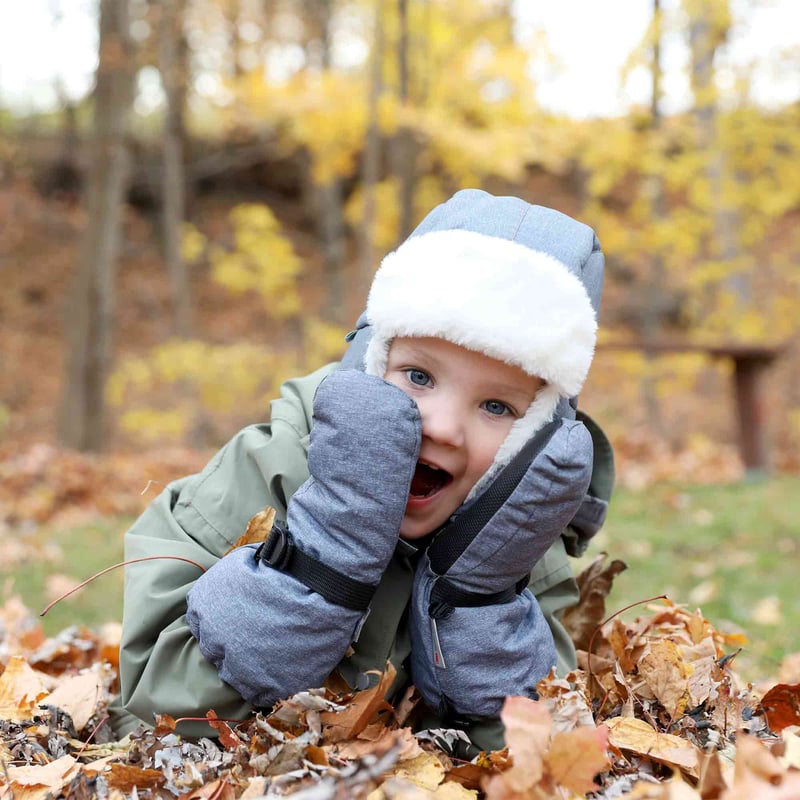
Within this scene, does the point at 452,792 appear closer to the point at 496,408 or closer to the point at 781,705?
the point at 496,408

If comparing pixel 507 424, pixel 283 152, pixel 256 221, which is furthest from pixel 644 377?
pixel 283 152

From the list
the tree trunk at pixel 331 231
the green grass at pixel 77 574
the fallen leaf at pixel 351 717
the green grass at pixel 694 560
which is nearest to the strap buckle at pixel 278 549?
the fallen leaf at pixel 351 717

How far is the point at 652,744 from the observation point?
5.80 ft

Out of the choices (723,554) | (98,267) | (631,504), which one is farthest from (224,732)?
(98,267)

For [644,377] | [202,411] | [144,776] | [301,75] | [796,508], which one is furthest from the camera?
[202,411]

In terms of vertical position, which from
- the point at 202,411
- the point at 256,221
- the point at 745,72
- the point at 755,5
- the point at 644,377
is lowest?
the point at 202,411

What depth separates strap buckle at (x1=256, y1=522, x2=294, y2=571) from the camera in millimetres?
1751

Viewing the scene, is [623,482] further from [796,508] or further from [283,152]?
[283,152]

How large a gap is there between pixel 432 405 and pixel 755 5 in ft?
31.0

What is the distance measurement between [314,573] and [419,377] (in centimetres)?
46

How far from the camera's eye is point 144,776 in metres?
1.65

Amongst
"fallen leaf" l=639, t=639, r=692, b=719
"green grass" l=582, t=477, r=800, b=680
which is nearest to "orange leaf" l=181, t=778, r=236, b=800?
"fallen leaf" l=639, t=639, r=692, b=719

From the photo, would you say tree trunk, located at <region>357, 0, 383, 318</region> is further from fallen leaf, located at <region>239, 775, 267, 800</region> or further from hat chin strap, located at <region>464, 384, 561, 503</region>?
fallen leaf, located at <region>239, 775, 267, 800</region>

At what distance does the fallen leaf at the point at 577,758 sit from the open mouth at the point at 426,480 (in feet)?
2.02
